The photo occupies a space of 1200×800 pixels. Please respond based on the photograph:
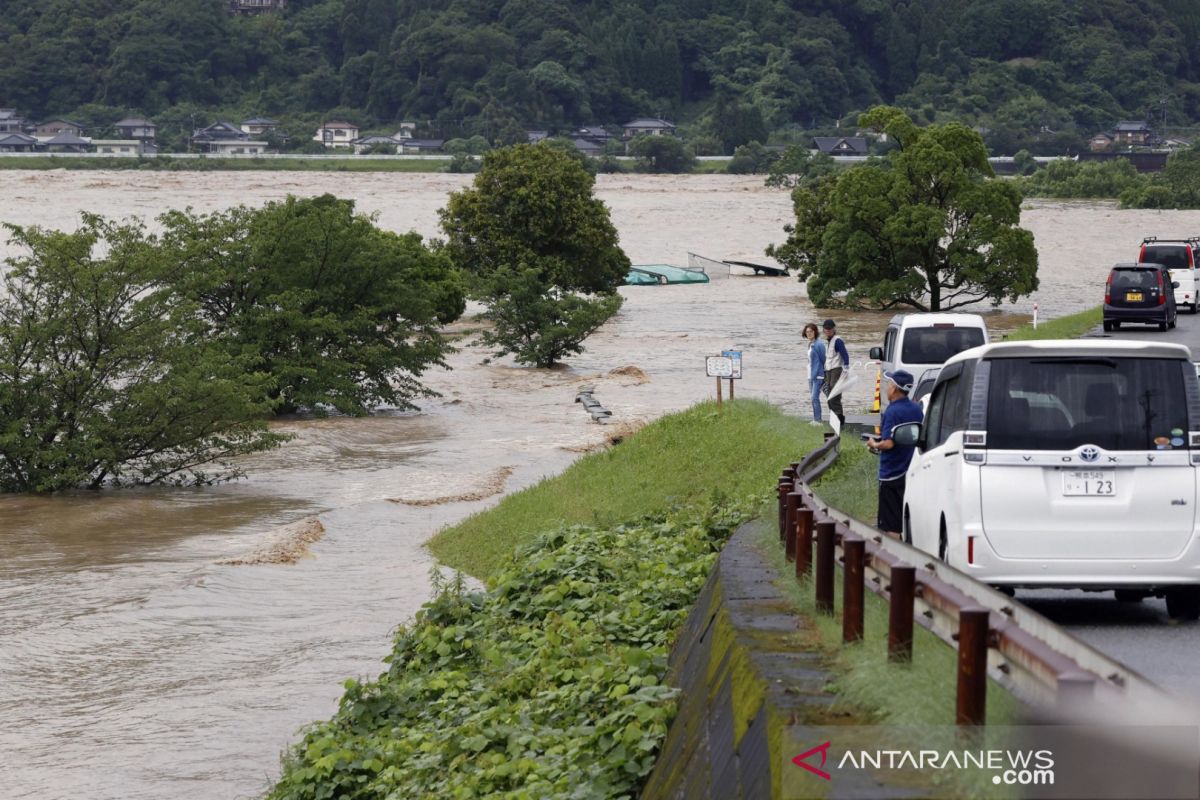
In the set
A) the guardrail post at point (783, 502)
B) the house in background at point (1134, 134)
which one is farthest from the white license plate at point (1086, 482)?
the house in background at point (1134, 134)

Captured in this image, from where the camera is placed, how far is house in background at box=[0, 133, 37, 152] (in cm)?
17212

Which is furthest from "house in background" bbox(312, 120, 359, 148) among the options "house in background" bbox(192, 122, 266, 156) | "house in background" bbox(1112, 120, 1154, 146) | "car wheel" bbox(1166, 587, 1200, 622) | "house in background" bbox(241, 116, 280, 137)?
"car wheel" bbox(1166, 587, 1200, 622)

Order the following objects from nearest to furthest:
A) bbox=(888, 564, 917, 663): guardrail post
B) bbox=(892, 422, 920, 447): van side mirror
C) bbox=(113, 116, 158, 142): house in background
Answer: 1. bbox=(888, 564, 917, 663): guardrail post
2. bbox=(892, 422, 920, 447): van side mirror
3. bbox=(113, 116, 158, 142): house in background

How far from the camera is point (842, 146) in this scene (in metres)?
171

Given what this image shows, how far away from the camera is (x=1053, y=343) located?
9.69 metres

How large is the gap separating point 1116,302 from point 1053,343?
95.3 feet

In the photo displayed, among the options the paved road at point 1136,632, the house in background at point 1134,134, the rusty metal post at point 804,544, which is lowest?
the paved road at point 1136,632

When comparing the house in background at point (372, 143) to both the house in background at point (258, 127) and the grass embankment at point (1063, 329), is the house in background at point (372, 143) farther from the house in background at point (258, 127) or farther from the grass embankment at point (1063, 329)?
the grass embankment at point (1063, 329)

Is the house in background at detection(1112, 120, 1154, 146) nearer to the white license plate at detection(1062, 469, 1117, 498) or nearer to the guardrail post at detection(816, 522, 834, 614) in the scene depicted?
the white license plate at detection(1062, 469, 1117, 498)

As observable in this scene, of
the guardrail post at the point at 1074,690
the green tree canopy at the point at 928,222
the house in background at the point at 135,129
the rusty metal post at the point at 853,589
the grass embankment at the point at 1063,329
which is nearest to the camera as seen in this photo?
the guardrail post at the point at 1074,690

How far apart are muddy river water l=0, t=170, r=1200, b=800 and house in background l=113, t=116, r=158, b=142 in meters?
133

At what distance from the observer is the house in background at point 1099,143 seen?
18675cm

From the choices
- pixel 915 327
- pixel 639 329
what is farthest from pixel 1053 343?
pixel 639 329

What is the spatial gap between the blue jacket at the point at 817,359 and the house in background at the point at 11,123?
17495cm
